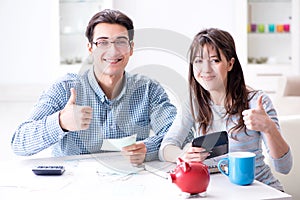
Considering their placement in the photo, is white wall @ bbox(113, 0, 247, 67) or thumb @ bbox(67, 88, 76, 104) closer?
thumb @ bbox(67, 88, 76, 104)

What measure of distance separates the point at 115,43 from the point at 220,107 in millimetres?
450

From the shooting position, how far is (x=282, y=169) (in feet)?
5.65

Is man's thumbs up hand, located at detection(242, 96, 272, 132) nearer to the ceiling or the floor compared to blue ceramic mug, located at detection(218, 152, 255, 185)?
nearer to the ceiling

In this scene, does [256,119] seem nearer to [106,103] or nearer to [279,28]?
[106,103]

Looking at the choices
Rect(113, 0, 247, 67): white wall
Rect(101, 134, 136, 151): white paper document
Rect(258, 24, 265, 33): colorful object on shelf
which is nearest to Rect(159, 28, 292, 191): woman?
Rect(101, 134, 136, 151): white paper document

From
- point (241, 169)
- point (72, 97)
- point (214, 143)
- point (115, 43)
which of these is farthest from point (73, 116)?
point (241, 169)

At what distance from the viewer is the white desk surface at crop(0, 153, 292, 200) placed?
54.7 inches

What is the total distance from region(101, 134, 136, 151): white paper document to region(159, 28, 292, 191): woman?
121mm

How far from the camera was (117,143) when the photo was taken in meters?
1.81

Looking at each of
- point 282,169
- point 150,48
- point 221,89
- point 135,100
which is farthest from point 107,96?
point 282,169

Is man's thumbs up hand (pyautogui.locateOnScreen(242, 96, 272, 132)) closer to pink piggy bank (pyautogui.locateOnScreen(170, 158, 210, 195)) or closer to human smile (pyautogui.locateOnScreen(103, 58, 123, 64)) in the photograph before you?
pink piggy bank (pyautogui.locateOnScreen(170, 158, 210, 195))

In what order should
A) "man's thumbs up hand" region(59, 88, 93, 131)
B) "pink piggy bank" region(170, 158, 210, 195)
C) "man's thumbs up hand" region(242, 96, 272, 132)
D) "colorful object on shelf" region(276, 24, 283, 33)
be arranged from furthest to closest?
"colorful object on shelf" region(276, 24, 283, 33), "man's thumbs up hand" region(59, 88, 93, 131), "man's thumbs up hand" region(242, 96, 272, 132), "pink piggy bank" region(170, 158, 210, 195)

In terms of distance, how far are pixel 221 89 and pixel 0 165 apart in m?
0.84

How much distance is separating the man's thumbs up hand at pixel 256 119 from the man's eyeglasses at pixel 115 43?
523mm
